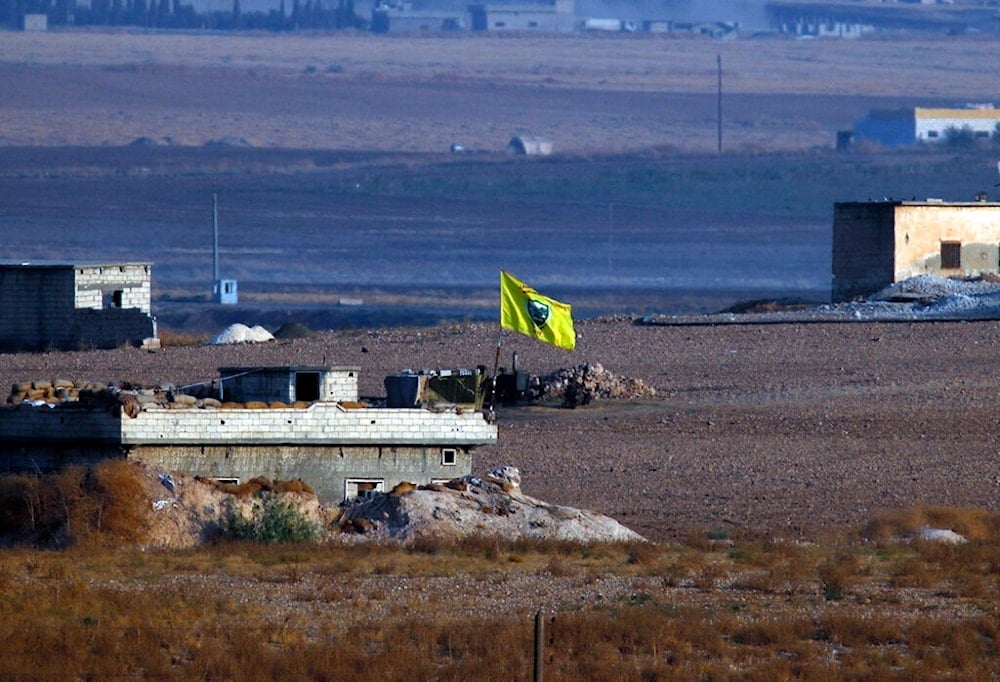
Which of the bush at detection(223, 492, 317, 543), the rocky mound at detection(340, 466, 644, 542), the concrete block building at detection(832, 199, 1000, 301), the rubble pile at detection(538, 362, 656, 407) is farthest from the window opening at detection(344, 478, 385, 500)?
the concrete block building at detection(832, 199, 1000, 301)

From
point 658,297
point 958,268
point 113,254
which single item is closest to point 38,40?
point 113,254

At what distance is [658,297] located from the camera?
66125 millimetres

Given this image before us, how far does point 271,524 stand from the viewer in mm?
20000

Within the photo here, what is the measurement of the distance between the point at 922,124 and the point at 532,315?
105 meters

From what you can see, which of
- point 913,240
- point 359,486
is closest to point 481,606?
point 359,486

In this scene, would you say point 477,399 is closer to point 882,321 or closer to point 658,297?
point 882,321

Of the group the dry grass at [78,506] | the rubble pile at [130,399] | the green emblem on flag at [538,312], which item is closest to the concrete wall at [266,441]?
the rubble pile at [130,399]

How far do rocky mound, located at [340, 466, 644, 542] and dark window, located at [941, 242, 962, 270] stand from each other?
2122 centimetres

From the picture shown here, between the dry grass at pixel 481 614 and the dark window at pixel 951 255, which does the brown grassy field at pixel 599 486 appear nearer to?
the dry grass at pixel 481 614

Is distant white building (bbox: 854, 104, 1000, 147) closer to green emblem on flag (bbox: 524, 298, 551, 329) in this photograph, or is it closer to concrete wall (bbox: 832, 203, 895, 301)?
concrete wall (bbox: 832, 203, 895, 301)

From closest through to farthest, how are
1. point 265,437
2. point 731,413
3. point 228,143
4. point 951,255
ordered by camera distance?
point 265,437 < point 731,413 < point 951,255 < point 228,143

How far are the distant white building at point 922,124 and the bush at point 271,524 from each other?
340 ft

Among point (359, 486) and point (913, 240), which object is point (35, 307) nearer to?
point (913, 240)

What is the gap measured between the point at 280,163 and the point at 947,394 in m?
84.7
